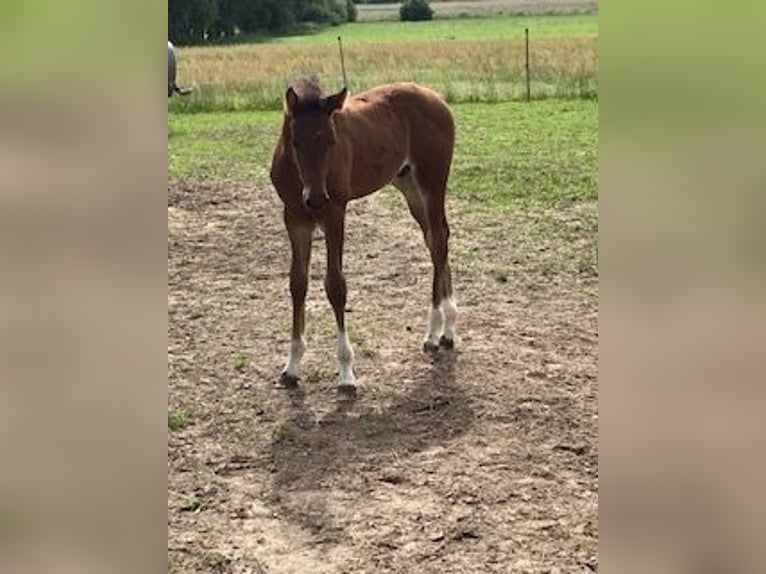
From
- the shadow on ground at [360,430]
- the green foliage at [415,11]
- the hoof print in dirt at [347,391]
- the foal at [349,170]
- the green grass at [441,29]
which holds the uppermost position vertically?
the green foliage at [415,11]

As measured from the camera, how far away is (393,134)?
4926mm

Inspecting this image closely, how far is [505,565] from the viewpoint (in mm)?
3072

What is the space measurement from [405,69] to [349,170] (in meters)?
18.4

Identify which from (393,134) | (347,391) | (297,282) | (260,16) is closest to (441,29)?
(260,16)

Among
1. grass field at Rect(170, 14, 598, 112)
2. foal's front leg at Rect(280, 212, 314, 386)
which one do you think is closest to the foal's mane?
foal's front leg at Rect(280, 212, 314, 386)

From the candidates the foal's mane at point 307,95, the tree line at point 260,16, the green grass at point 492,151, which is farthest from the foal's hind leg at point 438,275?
the tree line at point 260,16

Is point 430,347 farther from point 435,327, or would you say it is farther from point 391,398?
point 391,398

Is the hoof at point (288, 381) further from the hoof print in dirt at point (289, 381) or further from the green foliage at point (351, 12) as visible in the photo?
the green foliage at point (351, 12)

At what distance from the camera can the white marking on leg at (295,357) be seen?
4.68 m

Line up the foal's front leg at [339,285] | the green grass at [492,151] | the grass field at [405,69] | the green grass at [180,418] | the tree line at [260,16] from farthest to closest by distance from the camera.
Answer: the tree line at [260,16]
the grass field at [405,69]
the green grass at [492,151]
the foal's front leg at [339,285]
the green grass at [180,418]

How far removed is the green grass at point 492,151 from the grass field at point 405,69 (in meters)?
1.02

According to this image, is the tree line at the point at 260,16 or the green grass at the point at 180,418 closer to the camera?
the green grass at the point at 180,418
